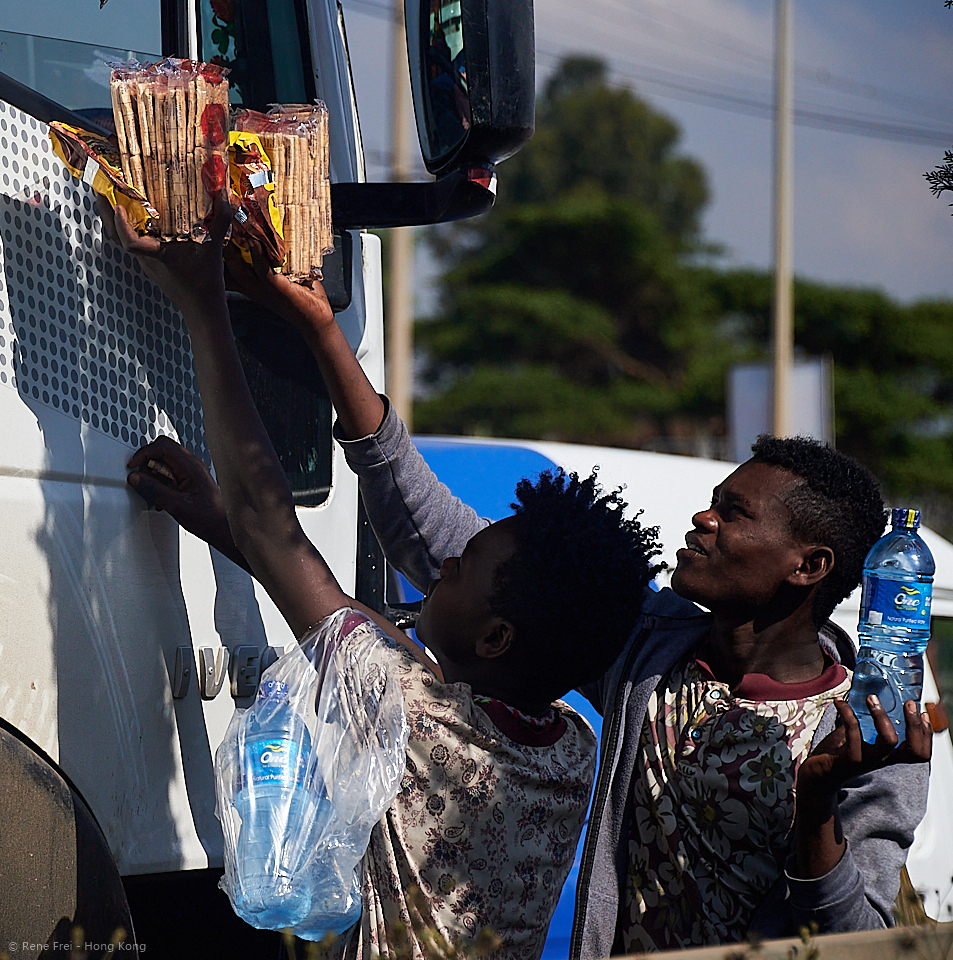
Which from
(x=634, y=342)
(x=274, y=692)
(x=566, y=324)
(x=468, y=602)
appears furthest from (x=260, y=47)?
(x=634, y=342)

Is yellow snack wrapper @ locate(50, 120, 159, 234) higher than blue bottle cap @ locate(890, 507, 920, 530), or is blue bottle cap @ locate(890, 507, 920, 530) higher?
yellow snack wrapper @ locate(50, 120, 159, 234)

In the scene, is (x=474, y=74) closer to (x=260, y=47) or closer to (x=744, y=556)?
(x=260, y=47)

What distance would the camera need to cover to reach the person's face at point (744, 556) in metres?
2.16

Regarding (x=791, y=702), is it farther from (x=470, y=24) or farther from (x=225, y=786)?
(x=470, y=24)

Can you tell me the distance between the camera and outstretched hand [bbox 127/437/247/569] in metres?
2.02

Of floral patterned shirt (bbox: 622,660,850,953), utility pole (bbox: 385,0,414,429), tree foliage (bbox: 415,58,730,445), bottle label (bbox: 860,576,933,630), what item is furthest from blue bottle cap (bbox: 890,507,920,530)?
tree foliage (bbox: 415,58,730,445)

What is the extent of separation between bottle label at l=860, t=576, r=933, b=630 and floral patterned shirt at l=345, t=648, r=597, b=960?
23.1 inches

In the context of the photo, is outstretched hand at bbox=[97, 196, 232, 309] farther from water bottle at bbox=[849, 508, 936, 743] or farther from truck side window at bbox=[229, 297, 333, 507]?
water bottle at bbox=[849, 508, 936, 743]

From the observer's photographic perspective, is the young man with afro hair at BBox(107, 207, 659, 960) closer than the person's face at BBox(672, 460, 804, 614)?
Yes

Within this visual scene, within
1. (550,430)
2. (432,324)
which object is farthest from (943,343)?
(432,324)

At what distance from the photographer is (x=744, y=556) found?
2164 millimetres

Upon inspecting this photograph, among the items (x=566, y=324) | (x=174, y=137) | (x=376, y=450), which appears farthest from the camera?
(x=566, y=324)

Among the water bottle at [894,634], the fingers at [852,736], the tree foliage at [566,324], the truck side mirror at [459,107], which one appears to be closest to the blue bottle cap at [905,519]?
the water bottle at [894,634]

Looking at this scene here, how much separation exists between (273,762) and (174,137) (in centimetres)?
94
